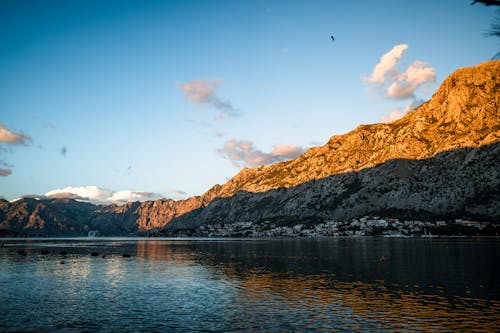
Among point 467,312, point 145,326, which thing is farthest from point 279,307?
point 467,312

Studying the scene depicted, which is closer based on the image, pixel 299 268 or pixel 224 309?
pixel 224 309

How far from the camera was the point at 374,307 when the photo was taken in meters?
42.9

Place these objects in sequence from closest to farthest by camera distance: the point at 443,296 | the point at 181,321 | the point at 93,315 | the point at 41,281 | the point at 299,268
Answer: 1. the point at 181,321
2. the point at 93,315
3. the point at 443,296
4. the point at 41,281
5. the point at 299,268

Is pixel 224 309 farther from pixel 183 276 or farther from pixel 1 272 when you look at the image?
pixel 1 272

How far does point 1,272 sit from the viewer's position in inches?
3108

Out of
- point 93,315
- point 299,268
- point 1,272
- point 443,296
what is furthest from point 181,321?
point 1,272

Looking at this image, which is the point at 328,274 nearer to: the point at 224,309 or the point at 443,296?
the point at 443,296

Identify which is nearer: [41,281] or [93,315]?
[93,315]

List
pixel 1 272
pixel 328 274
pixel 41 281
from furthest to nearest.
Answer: pixel 1 272 < pixel 328 274 < pixel 41 281

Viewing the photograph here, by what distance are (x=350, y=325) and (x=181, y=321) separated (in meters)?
16.9

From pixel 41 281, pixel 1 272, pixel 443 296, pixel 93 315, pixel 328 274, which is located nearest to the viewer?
pixel 93 315

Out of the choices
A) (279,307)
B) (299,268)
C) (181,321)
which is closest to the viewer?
(181,321)

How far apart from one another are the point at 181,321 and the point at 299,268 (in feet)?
170

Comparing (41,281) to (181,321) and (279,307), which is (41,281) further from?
(279,307)
